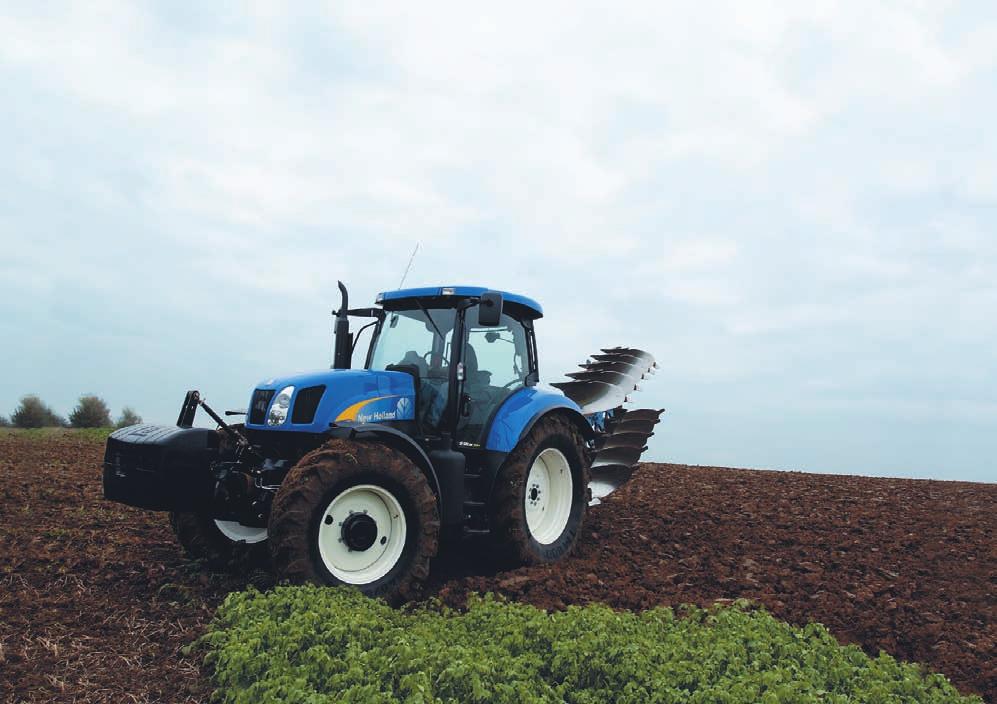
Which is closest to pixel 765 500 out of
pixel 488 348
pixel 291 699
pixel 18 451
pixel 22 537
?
pixel 488 348

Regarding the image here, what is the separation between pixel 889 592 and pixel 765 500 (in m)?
4.45

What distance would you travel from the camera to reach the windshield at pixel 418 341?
804 cm

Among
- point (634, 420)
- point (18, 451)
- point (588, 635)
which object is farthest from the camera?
point (18, 451)

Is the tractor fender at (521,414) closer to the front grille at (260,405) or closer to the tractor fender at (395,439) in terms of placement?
the tractor fender at (395,439)

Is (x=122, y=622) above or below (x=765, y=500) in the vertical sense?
below

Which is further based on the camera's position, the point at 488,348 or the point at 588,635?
the point at 488,348

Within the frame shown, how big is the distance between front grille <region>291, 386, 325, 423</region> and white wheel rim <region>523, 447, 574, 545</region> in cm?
257

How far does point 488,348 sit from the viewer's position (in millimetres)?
8477

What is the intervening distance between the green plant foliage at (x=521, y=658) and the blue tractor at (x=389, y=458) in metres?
0.59

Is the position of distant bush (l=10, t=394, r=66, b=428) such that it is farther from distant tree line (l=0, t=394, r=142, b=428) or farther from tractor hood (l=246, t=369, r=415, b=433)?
tractor hood (l=246, t=369, r=415, b=433)

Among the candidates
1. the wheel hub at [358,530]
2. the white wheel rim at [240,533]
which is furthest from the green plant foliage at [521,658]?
the white wheel rim at [240,533]

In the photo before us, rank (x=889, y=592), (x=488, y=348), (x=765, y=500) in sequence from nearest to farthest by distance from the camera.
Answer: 1. (x=889, y=592)
2. (x=488, y=348)
3. (x=765, y=500)

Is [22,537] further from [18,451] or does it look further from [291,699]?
[18,451]

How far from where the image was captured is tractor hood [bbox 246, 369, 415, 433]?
23.4 feet
